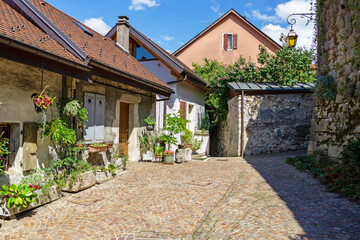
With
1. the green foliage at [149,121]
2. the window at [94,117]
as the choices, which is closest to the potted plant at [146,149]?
the green foliage at [149,121]

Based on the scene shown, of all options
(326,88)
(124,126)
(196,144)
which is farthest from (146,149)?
(326,88)

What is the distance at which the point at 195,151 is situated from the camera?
1123 centimetres

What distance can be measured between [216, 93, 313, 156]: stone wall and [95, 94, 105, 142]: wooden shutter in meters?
5.37

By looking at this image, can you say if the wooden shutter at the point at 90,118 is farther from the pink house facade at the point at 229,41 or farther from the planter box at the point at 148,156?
the pink house facade at the point at 229,41

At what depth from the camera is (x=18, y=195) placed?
3666 millimetres

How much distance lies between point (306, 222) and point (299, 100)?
24.1 feet

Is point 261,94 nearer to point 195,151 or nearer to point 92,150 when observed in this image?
point 195,151

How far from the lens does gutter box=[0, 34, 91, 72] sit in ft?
11.6

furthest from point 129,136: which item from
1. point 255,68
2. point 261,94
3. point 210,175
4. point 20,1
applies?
point 255,68

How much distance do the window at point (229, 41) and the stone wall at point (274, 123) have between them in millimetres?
8110

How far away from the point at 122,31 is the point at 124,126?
3993mm

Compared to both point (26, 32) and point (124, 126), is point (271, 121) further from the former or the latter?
point (26, 32)

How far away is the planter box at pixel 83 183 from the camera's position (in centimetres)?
486

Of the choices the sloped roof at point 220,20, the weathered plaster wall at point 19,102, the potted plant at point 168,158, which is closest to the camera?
the weathered plaster wall at point 19,102
